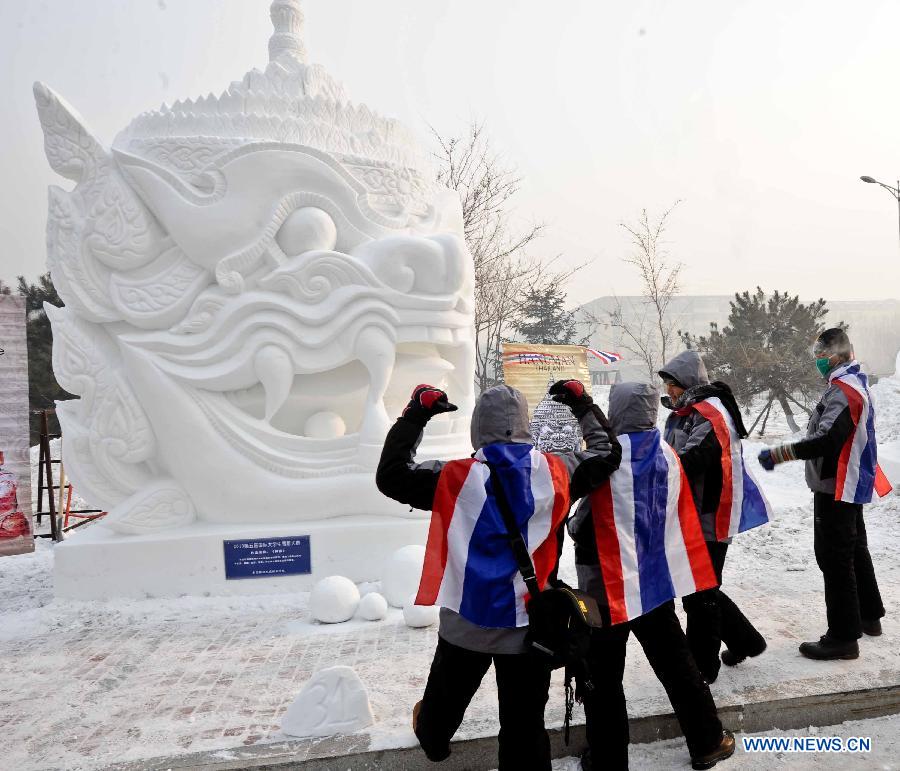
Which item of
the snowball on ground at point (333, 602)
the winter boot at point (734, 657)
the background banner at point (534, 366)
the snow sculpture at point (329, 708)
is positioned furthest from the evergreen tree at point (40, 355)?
the winter boot at point (734, 657)

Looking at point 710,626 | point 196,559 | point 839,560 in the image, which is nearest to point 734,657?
point 710,626

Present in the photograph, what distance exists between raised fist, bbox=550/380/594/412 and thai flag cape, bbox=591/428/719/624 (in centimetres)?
25

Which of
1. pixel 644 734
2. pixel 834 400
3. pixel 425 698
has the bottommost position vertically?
pixel 644 734

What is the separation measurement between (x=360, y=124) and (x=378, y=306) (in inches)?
58.3

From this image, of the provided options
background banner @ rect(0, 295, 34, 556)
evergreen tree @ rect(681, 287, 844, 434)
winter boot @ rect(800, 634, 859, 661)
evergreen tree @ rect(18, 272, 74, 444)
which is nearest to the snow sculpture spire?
background banner @ rect(0, 295, 34, 556)

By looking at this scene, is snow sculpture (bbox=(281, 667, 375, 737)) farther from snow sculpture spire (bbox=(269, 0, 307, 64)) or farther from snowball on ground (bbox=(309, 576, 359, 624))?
snow sculpture spire (bbox=(269, 0, 307, 64))

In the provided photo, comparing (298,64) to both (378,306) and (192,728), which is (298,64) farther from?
(192,728)

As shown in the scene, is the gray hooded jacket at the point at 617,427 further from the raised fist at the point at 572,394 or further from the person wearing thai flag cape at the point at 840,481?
the person wearing thai flag cape at the point at 840,481

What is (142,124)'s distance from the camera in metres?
5.06

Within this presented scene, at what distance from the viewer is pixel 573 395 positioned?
7.75 ft

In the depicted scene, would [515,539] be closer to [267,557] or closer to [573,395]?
[573,395]

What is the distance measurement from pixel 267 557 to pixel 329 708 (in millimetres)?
2070

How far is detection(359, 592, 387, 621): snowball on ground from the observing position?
4.03 meters

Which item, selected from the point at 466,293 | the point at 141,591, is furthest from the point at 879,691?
the point at 141,591
